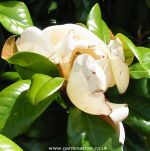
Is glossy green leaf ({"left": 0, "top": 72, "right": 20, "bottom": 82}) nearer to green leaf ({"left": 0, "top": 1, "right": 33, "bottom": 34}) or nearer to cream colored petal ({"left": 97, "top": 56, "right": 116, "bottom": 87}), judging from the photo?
green leaf ({"left": 0, "top": 1, "right": 33, "bottom": 34})

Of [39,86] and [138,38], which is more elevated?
[39,86]

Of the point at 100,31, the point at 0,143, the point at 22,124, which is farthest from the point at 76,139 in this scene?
the point at 100,31

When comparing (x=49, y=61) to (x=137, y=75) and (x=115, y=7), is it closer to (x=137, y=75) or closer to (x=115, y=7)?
(x=137, y=75)

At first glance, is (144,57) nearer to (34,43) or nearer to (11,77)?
(34,43)

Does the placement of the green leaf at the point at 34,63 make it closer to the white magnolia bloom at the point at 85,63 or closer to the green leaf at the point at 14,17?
the white magnolia bloom at the point at 85,63

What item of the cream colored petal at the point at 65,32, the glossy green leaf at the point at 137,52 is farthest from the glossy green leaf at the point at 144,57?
the cream colored petal at the point at 65,32

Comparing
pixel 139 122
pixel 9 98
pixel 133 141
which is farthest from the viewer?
pixel 133 141

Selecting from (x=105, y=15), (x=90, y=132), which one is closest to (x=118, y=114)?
(x=90, y=132)
